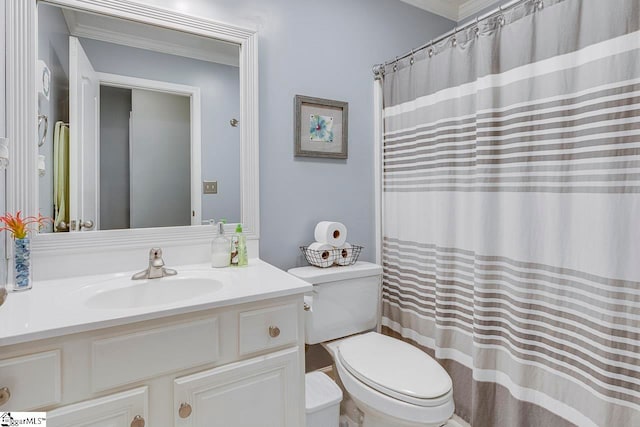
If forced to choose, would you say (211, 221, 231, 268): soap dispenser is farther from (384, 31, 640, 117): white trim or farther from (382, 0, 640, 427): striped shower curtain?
(384, 31, 640, 117): white trim

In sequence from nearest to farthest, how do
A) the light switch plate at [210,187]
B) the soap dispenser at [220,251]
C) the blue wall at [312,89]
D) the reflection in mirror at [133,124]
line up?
the reflection in mirror at [133,124] → the soap dispenser at [220,251] → the light switch plate at [210,187] → the blue wall at [312,89]

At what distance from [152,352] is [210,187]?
0.79 metres

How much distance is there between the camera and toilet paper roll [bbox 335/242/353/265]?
1.72m

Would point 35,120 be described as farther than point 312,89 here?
No

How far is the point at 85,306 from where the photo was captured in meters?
0.96

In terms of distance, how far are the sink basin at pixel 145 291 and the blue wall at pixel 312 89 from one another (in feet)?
1.54

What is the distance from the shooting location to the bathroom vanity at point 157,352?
0.78m

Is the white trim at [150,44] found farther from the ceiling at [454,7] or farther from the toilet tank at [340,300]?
the ceiling at [454,7]

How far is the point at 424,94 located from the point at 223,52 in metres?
1.03

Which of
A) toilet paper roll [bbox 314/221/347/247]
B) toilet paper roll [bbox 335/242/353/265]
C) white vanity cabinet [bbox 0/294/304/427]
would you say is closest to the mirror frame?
toilet paper roll [bbox 314/221/347/247]

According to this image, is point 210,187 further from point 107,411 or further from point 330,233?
point 107,411

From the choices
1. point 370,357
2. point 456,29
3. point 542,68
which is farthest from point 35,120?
point 542,68

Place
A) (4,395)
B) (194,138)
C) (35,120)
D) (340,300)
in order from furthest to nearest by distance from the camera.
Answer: (340,300)
(194,138)
(35,120)
(4,395)

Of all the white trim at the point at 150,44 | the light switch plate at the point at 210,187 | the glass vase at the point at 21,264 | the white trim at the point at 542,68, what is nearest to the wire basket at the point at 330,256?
the light switch plate at the point at 210,187
